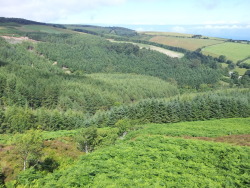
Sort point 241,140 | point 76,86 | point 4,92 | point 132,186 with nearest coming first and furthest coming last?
point 132,186, point 241,140, point 4,92, point 76,86

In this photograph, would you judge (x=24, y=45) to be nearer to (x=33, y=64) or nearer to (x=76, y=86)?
(x=33, y=64)

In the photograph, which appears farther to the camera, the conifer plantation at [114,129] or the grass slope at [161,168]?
the conifer plantation at [114,129]

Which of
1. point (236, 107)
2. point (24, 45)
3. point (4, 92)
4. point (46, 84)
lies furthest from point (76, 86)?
point (24, 45)

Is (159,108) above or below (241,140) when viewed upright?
below

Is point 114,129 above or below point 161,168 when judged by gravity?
below

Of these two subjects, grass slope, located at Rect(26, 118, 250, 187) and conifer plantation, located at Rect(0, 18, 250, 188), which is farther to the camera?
conifer plantation, located at Rect(0, 18, 250, 188)

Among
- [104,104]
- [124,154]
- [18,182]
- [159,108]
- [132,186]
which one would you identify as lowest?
[104,104]

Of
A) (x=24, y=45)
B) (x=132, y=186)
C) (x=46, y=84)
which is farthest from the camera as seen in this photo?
(x=24, y=45)

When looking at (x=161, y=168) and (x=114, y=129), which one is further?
(x=114, y=129)
